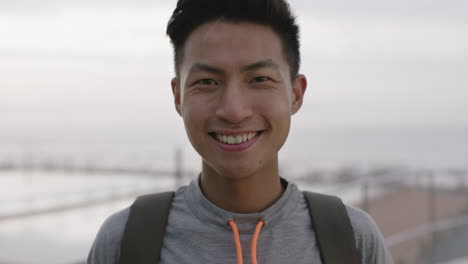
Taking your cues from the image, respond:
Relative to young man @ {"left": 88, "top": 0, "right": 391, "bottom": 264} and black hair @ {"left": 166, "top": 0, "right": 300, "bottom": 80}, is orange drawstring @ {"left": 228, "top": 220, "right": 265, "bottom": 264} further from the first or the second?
black hair @ {"left": 166, "top": 0, "right": 300, "bottom": 80}

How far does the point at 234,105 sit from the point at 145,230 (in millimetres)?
442

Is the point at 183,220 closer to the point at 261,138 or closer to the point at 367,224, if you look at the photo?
the point at 261,138

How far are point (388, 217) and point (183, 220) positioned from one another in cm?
567

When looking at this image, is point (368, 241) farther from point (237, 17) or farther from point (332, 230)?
point (237, 17)

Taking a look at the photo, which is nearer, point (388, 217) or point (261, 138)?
point (261, 138)

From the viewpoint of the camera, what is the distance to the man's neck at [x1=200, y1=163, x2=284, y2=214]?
1430 millimetres

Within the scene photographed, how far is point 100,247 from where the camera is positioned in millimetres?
1451

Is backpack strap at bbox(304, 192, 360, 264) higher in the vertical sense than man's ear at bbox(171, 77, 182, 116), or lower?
lower

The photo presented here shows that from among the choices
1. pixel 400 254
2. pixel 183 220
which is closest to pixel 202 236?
pixel 183 220

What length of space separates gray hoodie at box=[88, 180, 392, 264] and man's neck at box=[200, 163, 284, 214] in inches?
1.3

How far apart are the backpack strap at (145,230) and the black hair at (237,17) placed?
415 mm

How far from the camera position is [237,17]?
1395 mm

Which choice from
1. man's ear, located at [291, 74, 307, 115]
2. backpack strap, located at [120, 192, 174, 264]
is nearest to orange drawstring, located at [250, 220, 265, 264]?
backpack strap, located at [120, 192, 174, 264]

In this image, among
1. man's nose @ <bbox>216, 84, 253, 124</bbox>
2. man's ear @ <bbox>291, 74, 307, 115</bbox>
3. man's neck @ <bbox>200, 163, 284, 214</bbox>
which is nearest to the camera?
man's nose @ <bbox>216, 84, 253, 124</bbox>
